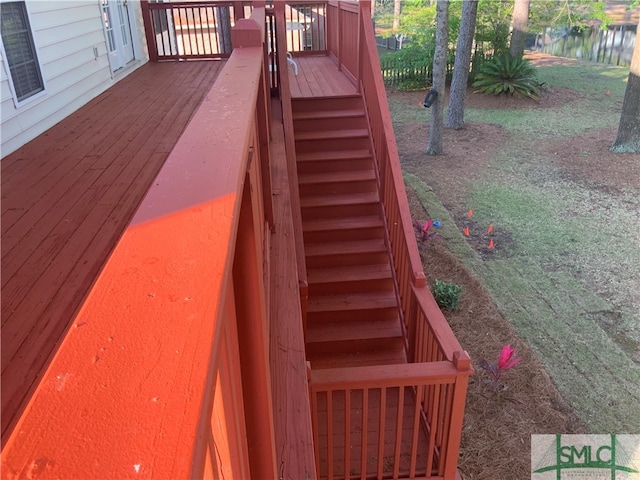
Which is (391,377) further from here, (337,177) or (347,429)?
(337,177)

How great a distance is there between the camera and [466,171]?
1061 cm

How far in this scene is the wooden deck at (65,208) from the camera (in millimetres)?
2326

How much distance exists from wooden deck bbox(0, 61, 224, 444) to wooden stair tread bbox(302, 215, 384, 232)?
164 cm

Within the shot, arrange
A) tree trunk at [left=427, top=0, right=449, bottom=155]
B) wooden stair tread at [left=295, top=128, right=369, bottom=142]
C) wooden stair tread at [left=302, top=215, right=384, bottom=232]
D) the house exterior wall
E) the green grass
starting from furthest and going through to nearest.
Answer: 1. tree trunk at [left=427, top=0, right=449, bottom=155]
2. wooden stair tread at [left=295, top=128, right=369, bottom=142]
3. wooden stair tread at [left=302, top=215, right=384, bottom=232]
4. the green grass
5. the house exterior wall

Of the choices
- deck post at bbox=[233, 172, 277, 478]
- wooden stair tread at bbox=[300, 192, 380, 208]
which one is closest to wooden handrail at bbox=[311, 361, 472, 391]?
deck post at bbox=[233, 172, 277, 478]

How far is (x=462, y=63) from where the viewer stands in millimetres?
12562

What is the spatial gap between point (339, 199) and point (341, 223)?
0.30 m

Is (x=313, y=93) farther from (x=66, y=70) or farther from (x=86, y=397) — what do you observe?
(x=86, y=397)

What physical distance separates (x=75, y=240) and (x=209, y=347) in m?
2.80

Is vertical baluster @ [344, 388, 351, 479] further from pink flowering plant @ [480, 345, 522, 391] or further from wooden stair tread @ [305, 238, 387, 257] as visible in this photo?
wooden stair tread @ [305, 238, 387, 257]

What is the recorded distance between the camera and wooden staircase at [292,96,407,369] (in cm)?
495

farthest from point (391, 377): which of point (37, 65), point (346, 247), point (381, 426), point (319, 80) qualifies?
point (319, 80)

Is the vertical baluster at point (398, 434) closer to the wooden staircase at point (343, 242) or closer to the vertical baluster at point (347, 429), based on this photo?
the vertical baluster at point (347, 429)

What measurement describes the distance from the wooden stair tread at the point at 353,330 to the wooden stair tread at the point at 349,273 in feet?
1.38
